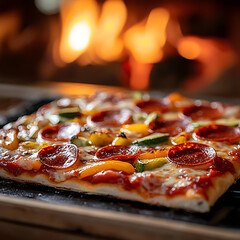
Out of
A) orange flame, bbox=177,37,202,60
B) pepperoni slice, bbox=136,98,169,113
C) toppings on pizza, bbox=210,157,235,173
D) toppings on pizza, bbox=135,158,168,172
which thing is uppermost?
orange flame, bbox=177,37,202,60

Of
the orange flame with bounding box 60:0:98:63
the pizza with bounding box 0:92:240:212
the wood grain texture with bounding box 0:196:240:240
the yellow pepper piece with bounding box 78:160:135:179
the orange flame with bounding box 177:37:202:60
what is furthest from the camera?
the orange flame with bounding box 60:0:98:63

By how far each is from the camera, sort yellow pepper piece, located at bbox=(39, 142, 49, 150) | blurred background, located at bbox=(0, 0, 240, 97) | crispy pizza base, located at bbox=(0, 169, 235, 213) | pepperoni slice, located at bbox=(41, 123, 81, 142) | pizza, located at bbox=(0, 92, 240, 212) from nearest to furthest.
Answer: crispy pizza base, located at bbox=(0, 169, 235, 213)
pizza, located at bbox=(0, 92, 240, 212)
yellow pepper piece, located at bbox=(39, 142, 49, 150)
pepperoni slice, located at bbox=(41, 123, 81, 142)
blurred background, located at bbox=(0, 0, 240, 97)

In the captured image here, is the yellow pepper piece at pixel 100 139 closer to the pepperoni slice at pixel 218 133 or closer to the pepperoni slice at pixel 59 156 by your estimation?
the pepperoni slice at pixel 59 156

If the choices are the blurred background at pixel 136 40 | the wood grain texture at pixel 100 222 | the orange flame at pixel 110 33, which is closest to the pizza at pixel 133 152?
the wood grain texture at pixel 100 222

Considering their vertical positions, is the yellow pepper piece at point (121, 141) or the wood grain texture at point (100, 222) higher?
the yellow pepper piece at point (121, 141)

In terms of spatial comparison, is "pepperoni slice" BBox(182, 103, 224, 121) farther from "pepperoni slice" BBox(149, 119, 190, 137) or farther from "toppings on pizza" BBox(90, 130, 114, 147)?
"toppings on pizza" BBox(90, 130, 114, 147)

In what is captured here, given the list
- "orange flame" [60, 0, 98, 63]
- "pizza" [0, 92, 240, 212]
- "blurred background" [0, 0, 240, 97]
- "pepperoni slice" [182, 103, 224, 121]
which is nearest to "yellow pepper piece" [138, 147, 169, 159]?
"pizza" [0, 92, 240, 212]
